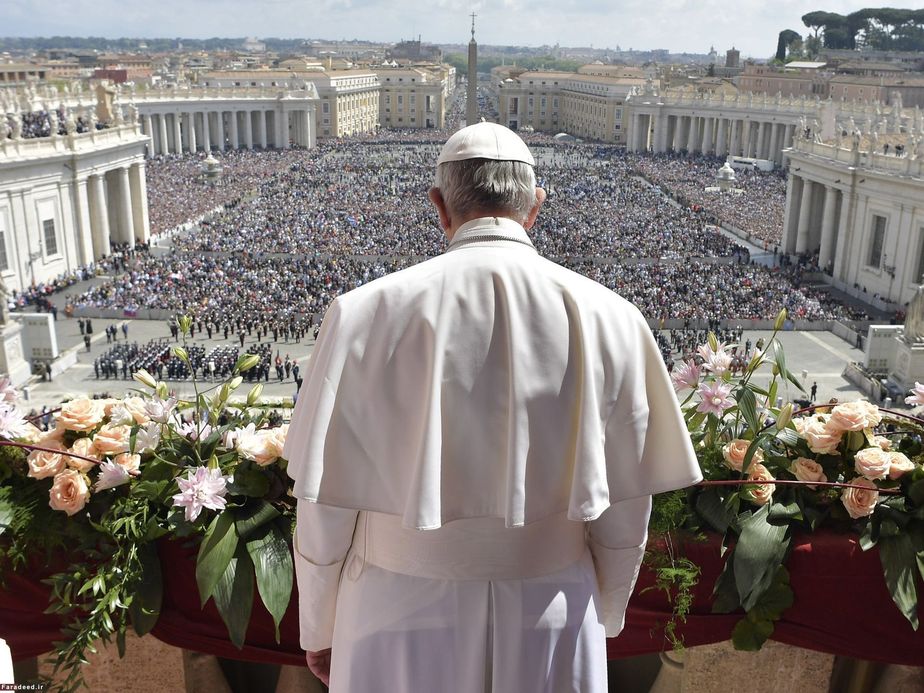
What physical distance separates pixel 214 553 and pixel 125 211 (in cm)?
4354

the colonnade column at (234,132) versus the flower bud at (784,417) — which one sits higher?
the flower bud at (784,417)

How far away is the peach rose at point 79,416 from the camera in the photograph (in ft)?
12.7

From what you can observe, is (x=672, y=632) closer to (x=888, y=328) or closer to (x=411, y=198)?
(x=888, y=328)

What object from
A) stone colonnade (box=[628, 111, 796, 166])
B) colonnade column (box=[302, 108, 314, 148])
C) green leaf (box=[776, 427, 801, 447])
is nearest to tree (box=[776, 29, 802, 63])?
stone colonnade (box=[628, 111, 796, 166])

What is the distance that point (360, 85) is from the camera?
373 ft

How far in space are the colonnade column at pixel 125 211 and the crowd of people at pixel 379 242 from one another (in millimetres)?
2458

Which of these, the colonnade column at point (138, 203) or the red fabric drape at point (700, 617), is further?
the colonnade column at point (138, 203)

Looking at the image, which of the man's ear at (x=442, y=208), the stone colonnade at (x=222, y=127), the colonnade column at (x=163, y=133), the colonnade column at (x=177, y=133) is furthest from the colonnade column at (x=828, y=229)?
the colonnade column at (x=177, y=133)

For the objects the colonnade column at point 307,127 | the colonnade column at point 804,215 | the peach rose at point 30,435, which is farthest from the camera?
the colonnade column at point 307,127

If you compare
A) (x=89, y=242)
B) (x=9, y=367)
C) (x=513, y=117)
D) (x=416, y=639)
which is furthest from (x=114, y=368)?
(x=513, y=117)

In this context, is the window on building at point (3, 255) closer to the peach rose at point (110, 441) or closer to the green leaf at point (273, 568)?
the peach rose at point (110, 441)

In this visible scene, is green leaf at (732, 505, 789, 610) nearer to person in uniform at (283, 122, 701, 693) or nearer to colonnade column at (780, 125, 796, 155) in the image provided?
person in uniform at (283, 122, 701, 693)

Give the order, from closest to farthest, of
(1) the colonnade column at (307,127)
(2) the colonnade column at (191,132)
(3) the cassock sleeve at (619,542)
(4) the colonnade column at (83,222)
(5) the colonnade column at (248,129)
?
(3) the cassock sleeve at (619,542)
(4) the colonnade column at (83,222)
(2) the colonnade column at (191,132)
(5) the colonnade column at (248,129)
(1) the colonnade column at (307,127)

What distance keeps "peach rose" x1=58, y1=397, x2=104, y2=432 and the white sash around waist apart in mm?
1908
